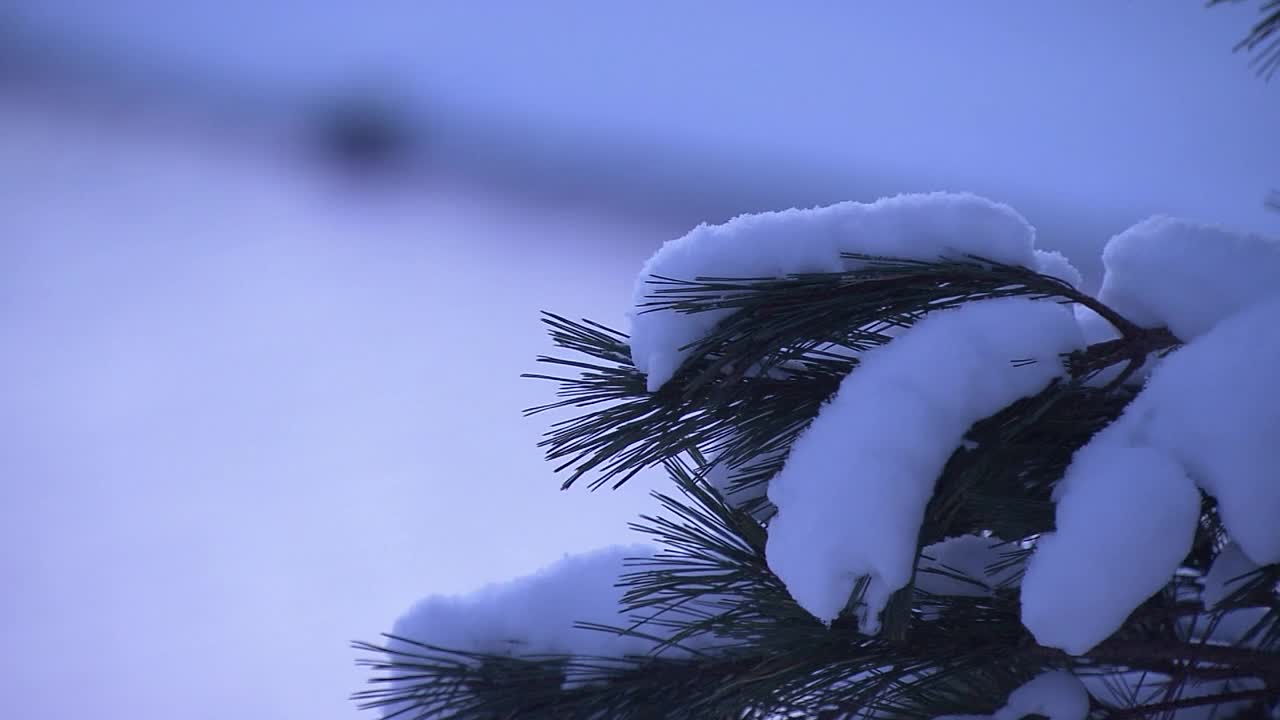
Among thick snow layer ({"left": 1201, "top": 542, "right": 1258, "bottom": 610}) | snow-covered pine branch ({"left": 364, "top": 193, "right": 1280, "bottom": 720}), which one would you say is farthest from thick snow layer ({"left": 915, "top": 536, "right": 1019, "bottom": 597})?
thick snow layer ({"left": 1201, "top": 542, "right": 1258, "bottom": 610})

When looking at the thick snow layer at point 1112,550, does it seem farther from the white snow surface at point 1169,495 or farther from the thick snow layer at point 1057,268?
the thick snow layer at point 1057,268

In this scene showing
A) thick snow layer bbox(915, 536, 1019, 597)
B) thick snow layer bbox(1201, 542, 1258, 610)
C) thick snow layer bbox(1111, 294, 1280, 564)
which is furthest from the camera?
thick snow layer bbox(915, 536, 1019, 597)

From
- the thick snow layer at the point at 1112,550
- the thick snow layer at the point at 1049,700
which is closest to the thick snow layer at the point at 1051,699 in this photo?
the thick snow layer at the point at 1049,700

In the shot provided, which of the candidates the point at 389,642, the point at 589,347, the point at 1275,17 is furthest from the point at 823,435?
the point at 389,642

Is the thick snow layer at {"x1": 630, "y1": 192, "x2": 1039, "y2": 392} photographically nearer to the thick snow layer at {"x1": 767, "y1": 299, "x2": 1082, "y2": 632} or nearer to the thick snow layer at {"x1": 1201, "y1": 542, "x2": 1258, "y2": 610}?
the thick snow layer at {"x1": 767, "y1": 299, "x2": 1082, "y2": 632}

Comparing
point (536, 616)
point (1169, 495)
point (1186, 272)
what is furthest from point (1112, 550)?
point (536, 616)

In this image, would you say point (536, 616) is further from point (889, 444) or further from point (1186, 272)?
point (1186, 272)
